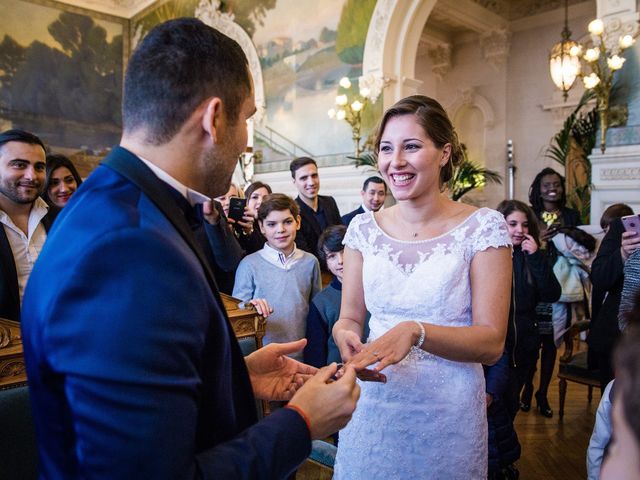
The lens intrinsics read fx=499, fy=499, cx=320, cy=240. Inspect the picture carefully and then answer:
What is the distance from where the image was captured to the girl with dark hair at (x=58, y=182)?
3639 mm

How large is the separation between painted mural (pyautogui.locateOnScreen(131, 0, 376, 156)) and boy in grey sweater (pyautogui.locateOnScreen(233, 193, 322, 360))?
5.58 metres

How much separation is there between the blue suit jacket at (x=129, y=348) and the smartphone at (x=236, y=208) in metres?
3.01

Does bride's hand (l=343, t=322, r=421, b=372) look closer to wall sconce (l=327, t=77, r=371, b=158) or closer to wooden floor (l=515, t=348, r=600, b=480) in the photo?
wooden floor (l=515, t=348, r=600, b=480)

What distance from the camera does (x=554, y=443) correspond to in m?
3.79

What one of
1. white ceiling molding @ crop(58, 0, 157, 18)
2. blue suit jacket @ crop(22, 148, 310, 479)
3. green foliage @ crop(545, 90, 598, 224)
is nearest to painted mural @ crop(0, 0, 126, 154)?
white ceiling molding @ crop(58, 0, 157, 18)

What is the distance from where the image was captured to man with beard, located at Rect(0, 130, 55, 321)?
9.71 feet

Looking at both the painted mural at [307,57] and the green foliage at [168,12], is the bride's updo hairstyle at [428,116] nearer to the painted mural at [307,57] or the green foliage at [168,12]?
the painted mural at [307,57]

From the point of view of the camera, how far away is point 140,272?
2.50ft

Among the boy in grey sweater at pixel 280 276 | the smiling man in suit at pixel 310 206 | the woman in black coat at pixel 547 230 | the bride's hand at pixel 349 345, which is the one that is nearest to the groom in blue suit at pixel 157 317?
the bride's hand at pixel 349 345

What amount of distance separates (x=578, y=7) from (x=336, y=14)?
5.60m

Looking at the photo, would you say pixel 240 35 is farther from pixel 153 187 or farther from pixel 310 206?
pixel 153 187

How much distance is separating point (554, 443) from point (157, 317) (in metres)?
3.91

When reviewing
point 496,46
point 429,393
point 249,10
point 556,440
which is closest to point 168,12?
point 249,10

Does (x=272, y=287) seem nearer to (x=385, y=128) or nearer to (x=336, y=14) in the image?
(x=385, y=128)
